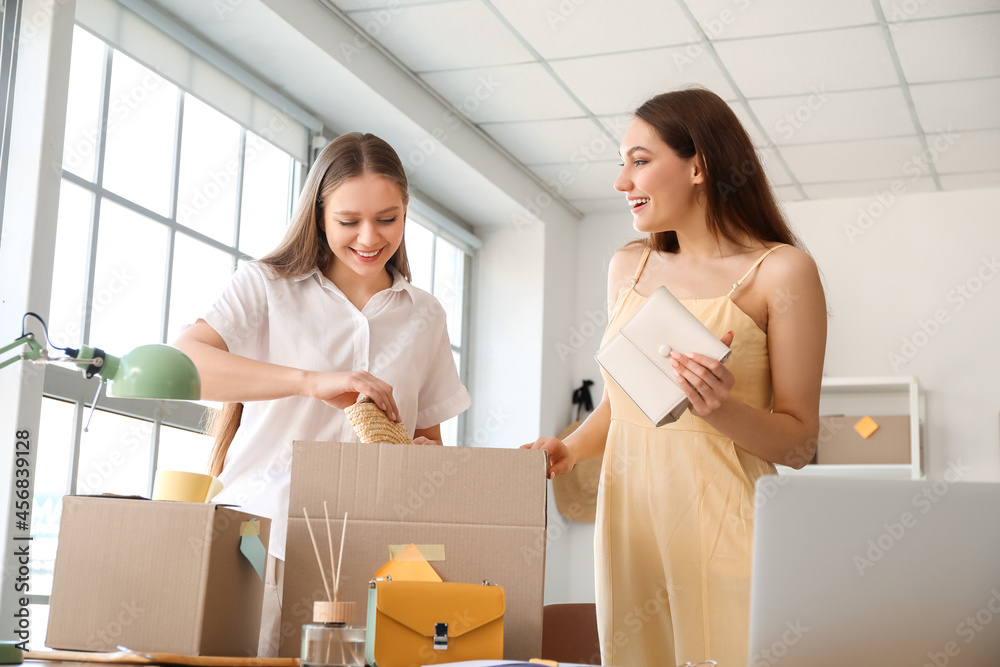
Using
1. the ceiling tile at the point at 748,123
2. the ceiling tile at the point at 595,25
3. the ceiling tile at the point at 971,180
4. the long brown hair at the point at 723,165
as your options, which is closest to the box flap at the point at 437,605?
the long brown hair at the point at 723,165

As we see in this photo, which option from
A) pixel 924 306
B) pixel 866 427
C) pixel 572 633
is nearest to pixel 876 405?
pixel 866 427

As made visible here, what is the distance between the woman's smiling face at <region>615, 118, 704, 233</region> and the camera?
5.41 ft

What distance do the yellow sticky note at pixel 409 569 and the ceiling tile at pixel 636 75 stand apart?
282cm

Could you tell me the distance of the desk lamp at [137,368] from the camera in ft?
3.47

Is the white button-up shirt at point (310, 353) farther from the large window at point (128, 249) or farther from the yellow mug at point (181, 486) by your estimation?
the large window at point (128, 249)

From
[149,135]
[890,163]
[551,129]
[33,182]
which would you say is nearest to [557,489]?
[551,129]

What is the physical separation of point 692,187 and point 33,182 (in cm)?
168

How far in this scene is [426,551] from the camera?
1.15m

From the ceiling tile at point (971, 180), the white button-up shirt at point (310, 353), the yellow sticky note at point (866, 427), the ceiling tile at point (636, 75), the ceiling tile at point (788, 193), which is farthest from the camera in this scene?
the ceiling tile at point (788, 193)

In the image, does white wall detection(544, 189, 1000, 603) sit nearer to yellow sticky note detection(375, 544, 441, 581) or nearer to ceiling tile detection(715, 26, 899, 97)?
ceiling tile detection(715, 26, 899, 97)

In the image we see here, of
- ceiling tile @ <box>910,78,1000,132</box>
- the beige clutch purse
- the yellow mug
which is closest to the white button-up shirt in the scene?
the yellow mug

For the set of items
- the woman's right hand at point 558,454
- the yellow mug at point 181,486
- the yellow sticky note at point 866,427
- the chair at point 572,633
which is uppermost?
the yellow sticky note at point 866,427

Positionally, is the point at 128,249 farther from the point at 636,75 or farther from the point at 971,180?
the point at 971,180

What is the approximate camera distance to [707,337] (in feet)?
4.35
